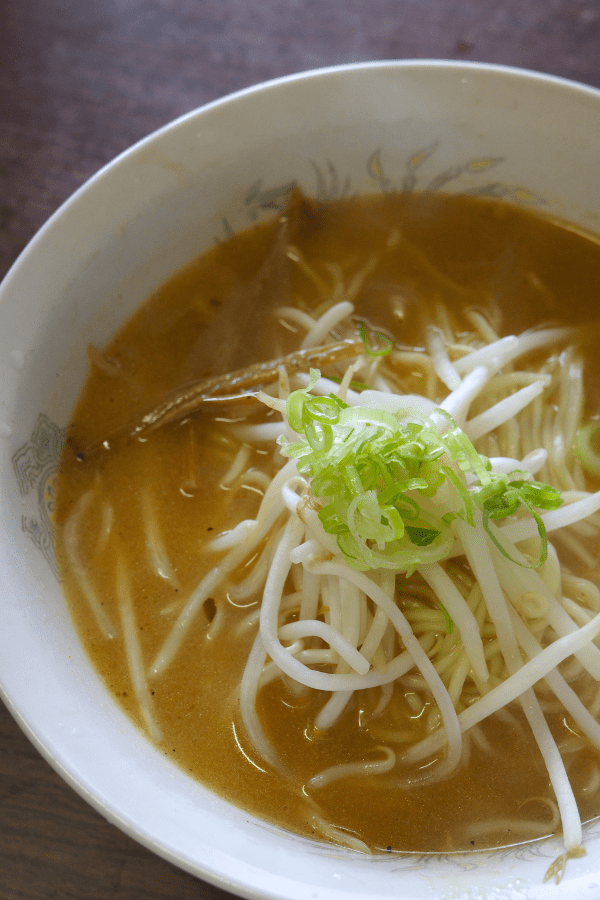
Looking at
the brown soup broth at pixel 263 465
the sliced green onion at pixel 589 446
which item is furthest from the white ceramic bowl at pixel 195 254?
the sliced green onion at pixel 589 446

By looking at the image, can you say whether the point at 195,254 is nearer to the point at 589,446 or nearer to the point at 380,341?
the point at 380,341

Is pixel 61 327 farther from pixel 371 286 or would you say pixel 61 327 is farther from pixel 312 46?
pixel 312 46

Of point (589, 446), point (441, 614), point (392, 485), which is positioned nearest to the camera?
point (392, 485)

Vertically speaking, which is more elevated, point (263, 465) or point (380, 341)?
point (380, 341)

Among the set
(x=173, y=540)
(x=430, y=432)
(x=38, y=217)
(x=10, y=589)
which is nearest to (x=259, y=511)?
(x=173, y=540)

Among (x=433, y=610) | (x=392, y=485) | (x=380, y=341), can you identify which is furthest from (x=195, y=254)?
(x=433, y=610)

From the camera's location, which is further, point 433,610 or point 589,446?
point 589,446

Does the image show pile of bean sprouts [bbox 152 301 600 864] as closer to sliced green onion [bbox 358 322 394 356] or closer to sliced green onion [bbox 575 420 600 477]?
sliced green onion [bbox 575 420 600 477]

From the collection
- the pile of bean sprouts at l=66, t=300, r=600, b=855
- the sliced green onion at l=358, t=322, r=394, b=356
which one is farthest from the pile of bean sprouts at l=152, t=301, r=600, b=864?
the sliced green onion at l=358, t=322, r=394, b=356
